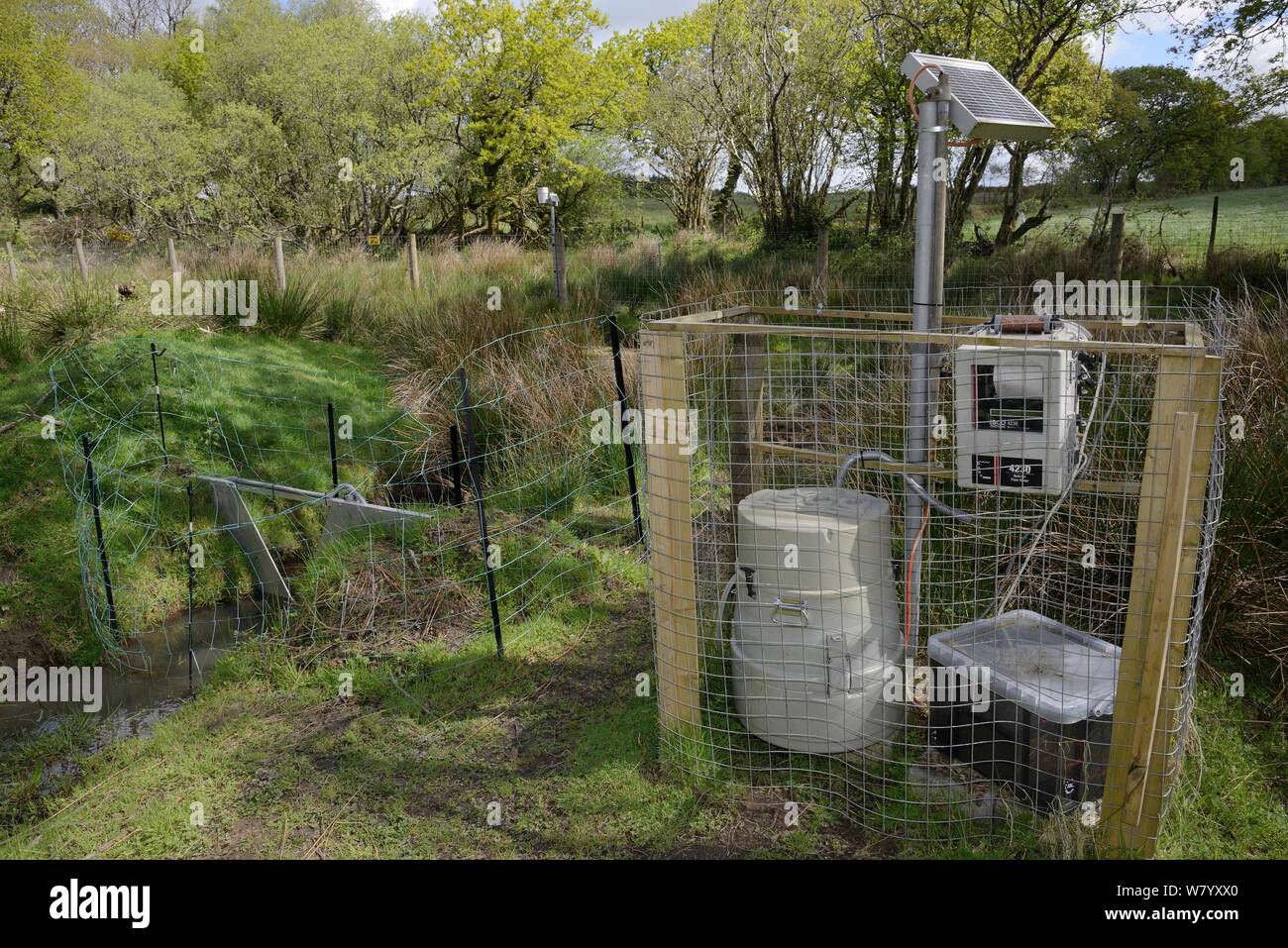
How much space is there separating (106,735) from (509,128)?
20.0 metres

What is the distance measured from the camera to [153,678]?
512 centimetres

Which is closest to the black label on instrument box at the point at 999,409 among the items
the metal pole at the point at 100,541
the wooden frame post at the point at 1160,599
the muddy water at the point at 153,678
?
the wooden frame post at the point at 1160,599

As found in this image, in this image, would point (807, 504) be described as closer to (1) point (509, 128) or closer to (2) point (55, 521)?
(2) point (55, 521)

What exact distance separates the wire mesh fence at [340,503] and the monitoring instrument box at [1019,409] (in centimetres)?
239

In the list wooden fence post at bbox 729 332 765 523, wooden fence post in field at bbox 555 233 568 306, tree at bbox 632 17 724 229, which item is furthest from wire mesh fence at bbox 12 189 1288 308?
wooden fence post at bbox 729 332 765 523

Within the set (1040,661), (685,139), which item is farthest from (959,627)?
(685,139)

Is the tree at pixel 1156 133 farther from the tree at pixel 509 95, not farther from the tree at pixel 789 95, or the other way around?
the tree at pixel 509 95

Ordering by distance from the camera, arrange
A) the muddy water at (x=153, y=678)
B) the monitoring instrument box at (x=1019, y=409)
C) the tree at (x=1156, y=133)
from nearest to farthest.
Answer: the monitoring instrument box at (x=1019, y=409), the muddy water at (x=153, y=678), the tree at (x=1156, y=133)

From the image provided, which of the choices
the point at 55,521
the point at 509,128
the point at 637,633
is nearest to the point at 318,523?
the point at 55,521

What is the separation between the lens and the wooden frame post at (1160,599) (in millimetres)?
2602

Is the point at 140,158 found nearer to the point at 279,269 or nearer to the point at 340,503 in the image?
the point at 279,269

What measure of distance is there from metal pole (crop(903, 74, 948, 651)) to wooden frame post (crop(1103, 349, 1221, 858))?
0.75 m

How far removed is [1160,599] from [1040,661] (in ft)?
2.10

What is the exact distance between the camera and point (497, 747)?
150 inches
